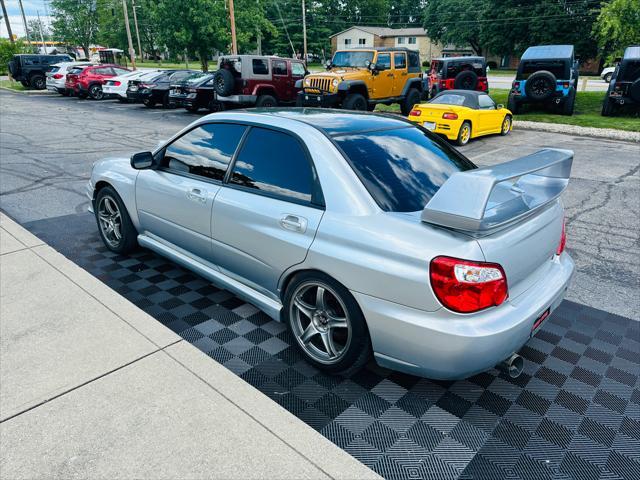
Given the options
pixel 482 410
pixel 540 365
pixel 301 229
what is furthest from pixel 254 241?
pixel 540 365

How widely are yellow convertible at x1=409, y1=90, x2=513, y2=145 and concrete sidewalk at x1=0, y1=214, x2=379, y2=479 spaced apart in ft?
32.0

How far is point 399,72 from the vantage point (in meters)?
16.7

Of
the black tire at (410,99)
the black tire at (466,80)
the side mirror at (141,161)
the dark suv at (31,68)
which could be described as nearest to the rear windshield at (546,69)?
the black tire at (466,80)

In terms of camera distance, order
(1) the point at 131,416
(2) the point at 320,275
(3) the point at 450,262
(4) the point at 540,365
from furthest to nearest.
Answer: (4) the point at 540,365 → (2) the point at 320,275 → (1) the point at 131,416 → (3) the point at 450,262

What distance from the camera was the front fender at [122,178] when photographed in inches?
177

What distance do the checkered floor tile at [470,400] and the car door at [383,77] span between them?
517 inches

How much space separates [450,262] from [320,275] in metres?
0.84

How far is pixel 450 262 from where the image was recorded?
7.86 ft

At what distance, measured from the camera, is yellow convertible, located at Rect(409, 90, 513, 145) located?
11.7 metres

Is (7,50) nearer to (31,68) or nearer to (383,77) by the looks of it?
(31,68)

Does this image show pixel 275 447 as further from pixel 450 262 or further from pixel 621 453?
pixel 621 453

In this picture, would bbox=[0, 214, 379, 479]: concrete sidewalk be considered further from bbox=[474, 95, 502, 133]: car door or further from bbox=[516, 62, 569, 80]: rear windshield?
bbox=[516, 62, 569, 80]: rear windshield

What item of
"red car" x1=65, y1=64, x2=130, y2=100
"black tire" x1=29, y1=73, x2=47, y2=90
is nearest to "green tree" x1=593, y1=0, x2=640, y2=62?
"red car" x1=65, y1=64, x2=130, y2=100

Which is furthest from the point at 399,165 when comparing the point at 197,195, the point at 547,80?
the point at 547,80
